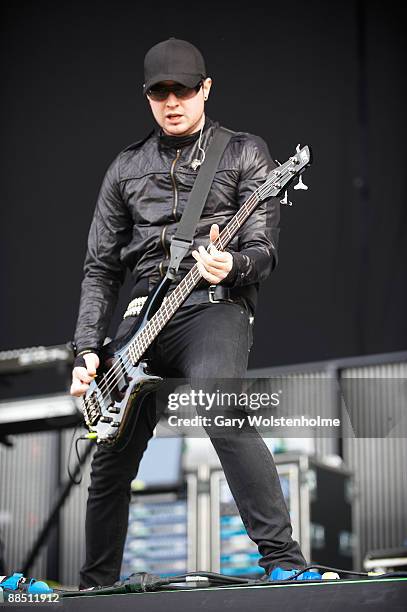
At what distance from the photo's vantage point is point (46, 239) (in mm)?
5727

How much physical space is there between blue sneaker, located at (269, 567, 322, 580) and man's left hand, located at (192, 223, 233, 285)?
782 millimetres

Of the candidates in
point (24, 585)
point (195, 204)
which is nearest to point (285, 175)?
point (195, 204)

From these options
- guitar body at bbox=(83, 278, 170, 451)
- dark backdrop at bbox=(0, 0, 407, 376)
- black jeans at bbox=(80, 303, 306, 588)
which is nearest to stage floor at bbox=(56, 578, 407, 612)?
black jeans at bbox=(80, 303, 306, 588)

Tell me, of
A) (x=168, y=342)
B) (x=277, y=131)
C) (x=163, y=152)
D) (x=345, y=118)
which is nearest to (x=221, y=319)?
(x=168, y=342)

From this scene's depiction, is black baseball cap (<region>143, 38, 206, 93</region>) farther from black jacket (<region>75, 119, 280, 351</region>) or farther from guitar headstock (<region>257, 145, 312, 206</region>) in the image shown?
guitar headstock (<region>257, 145, 312, 206</region>)

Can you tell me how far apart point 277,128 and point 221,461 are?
2.54 m

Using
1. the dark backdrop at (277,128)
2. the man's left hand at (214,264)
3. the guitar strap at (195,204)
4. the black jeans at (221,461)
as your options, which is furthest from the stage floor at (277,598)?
the dark backdrop at (277,128)

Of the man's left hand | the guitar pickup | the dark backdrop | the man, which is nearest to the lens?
the man's left hand

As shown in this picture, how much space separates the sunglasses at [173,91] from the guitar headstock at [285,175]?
0.42 m

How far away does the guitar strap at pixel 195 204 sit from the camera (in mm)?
3299

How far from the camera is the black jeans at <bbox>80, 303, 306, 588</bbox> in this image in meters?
2.97

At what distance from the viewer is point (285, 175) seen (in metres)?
3.21

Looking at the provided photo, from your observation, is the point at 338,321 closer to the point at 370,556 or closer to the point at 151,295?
the point at 370,556

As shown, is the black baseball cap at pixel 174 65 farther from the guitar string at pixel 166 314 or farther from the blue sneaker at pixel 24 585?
the blue sneaker at pixel 24 585
